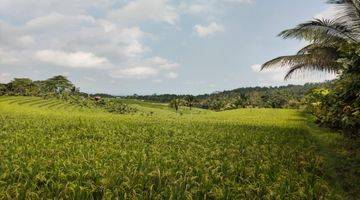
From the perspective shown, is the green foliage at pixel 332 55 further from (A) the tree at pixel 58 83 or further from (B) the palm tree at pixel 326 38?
(A) the tree at pixel 58 83

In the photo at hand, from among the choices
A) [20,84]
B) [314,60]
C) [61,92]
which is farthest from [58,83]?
[314,60]

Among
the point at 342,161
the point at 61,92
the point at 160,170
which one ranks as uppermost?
the point at 61,92

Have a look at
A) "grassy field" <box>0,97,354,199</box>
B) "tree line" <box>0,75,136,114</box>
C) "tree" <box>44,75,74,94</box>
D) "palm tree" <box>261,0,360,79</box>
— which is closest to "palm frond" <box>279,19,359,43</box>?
"palm tree" <box>261,0,360,79</box>

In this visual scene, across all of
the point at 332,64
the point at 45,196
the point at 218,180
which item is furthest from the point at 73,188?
the point at 332,64

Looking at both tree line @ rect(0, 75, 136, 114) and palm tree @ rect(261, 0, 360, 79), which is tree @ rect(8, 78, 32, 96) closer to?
tree line @ rect(0, 75, 136, 114)

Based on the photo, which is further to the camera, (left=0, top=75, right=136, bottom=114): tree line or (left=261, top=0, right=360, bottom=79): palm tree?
(left=0, top=75, right=136, bottom=114): tree line

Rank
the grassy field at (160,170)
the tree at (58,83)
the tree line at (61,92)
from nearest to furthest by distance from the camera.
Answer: the grassy field at (160,170) < the tree line at (61,92) < the tree at (58,83)

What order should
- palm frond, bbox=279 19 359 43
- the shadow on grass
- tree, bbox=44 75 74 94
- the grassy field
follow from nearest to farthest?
the grassy field → the shadow on grass → palm frond, bbox=279 19 359 43 → tree, bbox=44 75 74 94

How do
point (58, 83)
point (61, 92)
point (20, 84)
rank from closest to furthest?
point (61, 92) → point (20, 84) → point (58, 83)

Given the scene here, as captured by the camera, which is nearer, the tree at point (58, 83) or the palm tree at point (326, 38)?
the palm tree at point (326, 38)

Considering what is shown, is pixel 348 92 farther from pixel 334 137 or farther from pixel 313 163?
pixel 334 137

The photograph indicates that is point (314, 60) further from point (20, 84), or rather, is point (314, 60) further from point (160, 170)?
point (20, 84)

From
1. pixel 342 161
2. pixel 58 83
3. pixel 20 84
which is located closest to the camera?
pixel 342 161


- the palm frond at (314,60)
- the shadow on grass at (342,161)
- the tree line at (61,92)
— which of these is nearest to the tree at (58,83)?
the tree line at (61,92)
